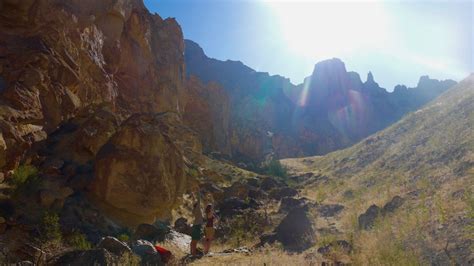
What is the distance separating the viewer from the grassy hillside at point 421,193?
934 cm

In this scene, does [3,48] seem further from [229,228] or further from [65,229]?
[229,228]

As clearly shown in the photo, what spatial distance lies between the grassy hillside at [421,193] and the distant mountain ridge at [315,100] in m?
91.3

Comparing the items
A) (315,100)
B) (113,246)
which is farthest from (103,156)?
(315,100)

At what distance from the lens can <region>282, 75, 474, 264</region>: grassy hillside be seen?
9.34m

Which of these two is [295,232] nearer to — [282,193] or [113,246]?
[113,246]

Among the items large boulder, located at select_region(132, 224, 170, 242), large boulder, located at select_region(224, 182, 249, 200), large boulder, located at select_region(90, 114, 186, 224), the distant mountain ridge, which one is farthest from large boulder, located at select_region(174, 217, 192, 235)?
the distant mountain ridge

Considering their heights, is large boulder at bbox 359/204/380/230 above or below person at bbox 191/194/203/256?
above

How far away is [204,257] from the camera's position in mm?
11852

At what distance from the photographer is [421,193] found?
16141 millimetres

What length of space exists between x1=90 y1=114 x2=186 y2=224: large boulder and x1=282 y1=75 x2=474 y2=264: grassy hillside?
725cm

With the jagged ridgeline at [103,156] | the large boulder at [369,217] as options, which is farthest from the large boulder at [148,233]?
the large boulder at [369,217]

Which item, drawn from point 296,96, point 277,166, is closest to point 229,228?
point 277,166

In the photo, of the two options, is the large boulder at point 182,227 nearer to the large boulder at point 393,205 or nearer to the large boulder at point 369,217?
the large boulder at point 369,217

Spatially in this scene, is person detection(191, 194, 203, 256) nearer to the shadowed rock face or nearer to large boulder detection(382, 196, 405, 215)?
the shadowed rock face
